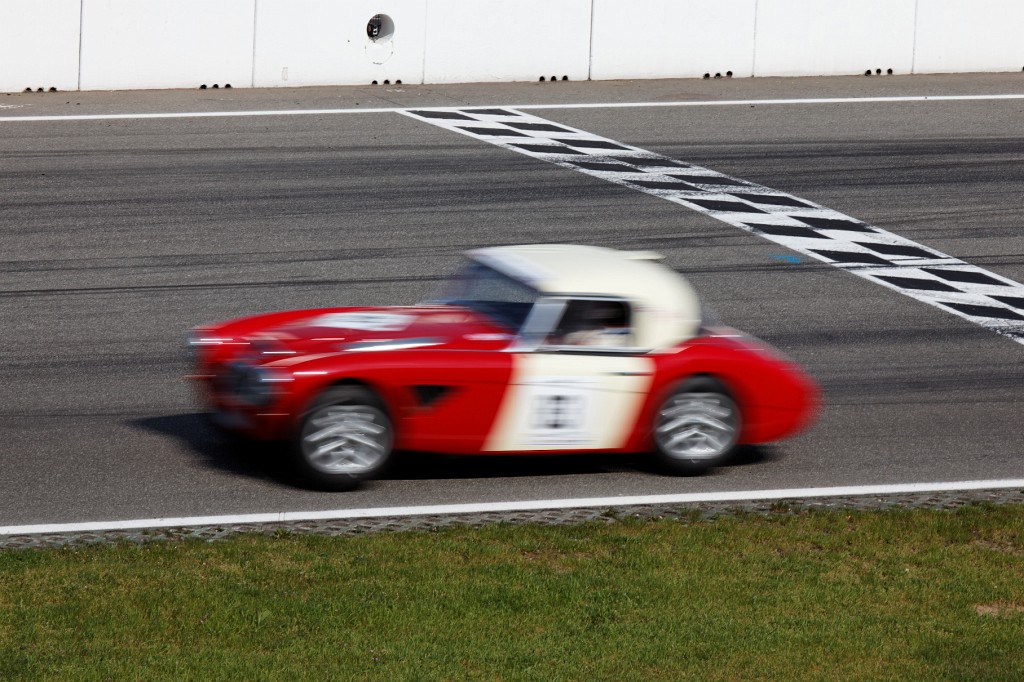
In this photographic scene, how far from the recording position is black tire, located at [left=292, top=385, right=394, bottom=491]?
8.95 metres

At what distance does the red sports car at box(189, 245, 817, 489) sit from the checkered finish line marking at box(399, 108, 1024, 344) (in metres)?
4.38

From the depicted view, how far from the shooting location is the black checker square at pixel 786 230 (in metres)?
15.4

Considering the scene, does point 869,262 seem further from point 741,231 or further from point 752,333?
point 752,333

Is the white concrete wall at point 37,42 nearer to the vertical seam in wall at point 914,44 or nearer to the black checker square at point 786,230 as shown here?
the black checker square at point 786,230

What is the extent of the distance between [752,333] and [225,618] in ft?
22.1

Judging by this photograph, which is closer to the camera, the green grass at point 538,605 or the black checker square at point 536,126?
the green grass at point 538,605

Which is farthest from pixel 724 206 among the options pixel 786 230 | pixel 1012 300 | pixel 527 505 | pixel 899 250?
pixel 527 505

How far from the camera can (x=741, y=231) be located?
50.6 ft

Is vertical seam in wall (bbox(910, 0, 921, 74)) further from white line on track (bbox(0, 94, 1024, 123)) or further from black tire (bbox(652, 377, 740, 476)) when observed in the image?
black tire (bbox(652, 377, 740, 476))

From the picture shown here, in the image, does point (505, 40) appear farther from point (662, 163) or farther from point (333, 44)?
point (662, 163)

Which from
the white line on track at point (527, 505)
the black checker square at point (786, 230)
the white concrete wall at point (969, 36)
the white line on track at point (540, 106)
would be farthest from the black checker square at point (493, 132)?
the white line on track at point (527, 505)

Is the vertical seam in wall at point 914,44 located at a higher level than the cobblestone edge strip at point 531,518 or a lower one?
higher

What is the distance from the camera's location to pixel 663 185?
16.7m

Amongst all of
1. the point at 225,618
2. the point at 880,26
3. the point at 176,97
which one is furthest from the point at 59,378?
the point at 880,26
